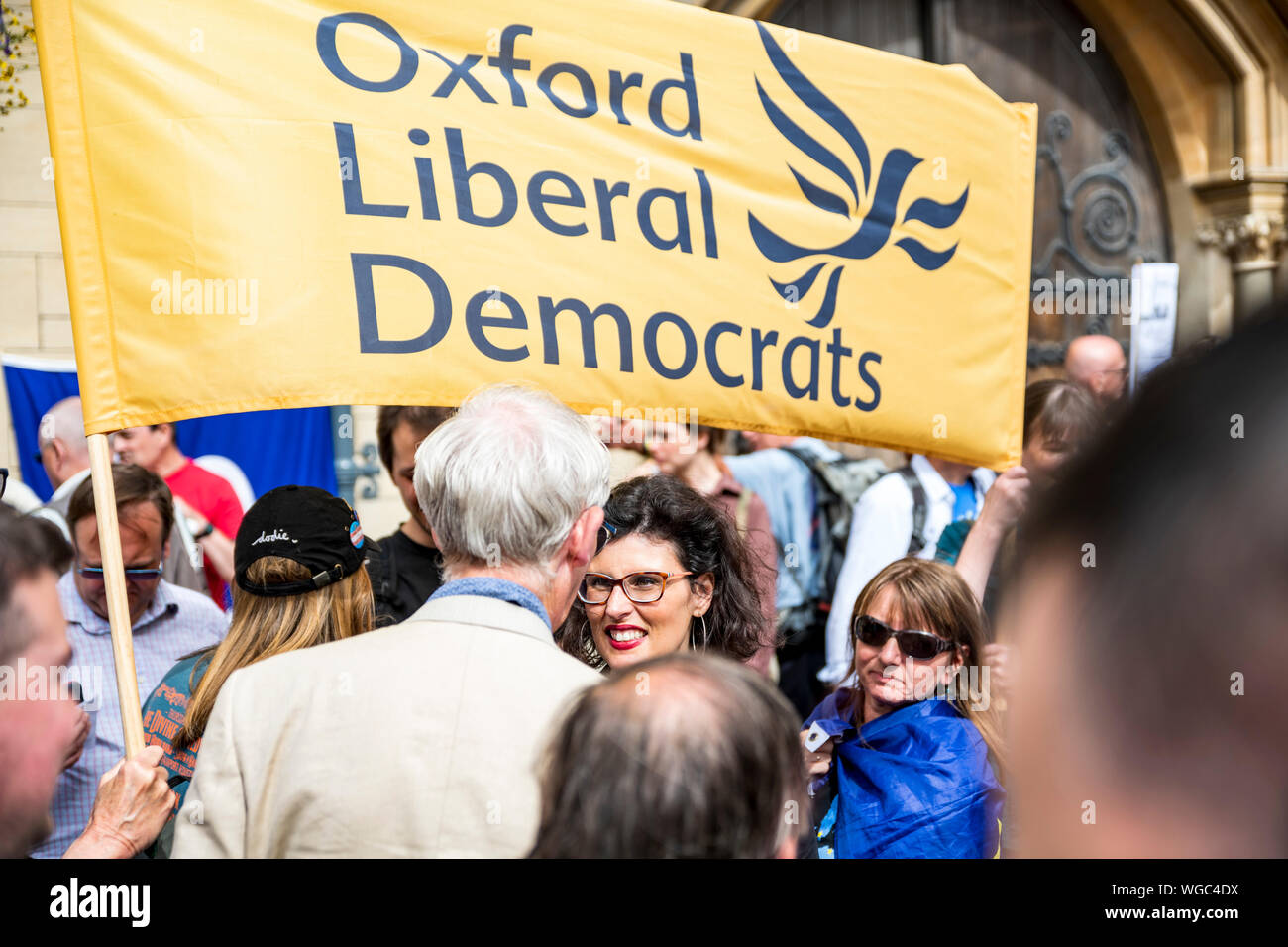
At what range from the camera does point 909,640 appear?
2598 millimetres

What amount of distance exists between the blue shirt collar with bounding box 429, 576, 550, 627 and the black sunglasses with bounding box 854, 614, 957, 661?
110cm

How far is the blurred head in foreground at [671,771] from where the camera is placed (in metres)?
1.02

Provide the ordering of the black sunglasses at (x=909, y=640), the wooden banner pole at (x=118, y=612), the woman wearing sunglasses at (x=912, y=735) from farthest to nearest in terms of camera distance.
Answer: the black sunglasses at (x=909, y=640) → the woman wearing sunglasses at (x=912, y=735) → the wooden banner pole at (x=118, y=612)

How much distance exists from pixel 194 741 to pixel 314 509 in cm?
49

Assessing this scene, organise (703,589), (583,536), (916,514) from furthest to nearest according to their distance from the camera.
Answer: (916,514), (703,589), (583,536)

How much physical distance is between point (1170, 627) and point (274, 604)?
6.29 feet

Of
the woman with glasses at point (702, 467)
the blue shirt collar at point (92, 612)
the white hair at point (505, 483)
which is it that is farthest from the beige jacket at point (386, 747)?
the woman with glasses at point (702, 467)

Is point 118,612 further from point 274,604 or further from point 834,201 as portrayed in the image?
point 834,201

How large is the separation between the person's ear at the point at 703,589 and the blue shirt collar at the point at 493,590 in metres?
0.96

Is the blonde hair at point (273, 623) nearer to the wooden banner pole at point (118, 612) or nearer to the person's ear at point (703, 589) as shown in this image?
the wooden banner pole at point (118, 612)

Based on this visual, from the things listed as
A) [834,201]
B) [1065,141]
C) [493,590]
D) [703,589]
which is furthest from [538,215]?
Answer: [1065,141]

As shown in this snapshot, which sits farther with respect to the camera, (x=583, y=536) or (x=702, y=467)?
(x=702, y=467)
